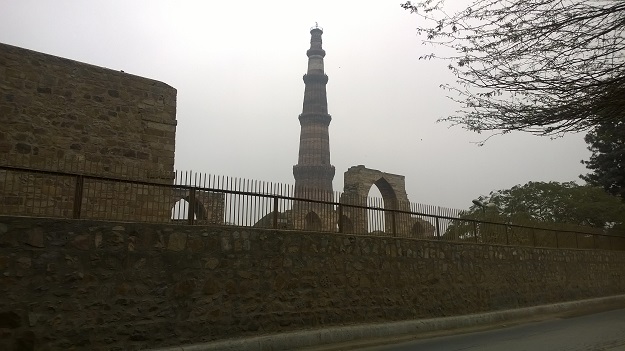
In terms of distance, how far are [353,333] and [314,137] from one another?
42.2 metres

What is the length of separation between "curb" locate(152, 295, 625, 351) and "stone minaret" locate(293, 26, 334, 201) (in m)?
36.2

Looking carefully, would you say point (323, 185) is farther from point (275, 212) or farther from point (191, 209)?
point (191, 209)

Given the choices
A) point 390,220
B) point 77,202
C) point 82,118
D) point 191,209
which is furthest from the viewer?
point 82,118

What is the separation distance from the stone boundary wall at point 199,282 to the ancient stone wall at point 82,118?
259 cm

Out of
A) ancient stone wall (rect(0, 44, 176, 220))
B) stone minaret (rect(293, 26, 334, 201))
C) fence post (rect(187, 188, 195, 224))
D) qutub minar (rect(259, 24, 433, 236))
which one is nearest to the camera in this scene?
fence post (rect(187, 188, 195, 224))

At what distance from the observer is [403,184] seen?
92.9 ft

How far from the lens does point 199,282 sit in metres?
6.82

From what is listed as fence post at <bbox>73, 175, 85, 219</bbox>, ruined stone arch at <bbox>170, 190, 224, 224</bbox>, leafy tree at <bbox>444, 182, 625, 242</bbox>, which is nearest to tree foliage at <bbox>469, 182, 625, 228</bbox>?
leafy tree at <bbox>444, 182, 625, 242</bbox>

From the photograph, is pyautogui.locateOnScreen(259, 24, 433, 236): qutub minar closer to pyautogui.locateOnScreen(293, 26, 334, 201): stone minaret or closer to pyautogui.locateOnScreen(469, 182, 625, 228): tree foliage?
pyautogui.locateOnScreen(293, 26, 334, 201): stone minaret

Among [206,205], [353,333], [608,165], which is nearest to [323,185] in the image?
[608,165]

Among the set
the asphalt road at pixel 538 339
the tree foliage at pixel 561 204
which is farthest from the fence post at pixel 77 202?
the tree foliage at pixel 561 204

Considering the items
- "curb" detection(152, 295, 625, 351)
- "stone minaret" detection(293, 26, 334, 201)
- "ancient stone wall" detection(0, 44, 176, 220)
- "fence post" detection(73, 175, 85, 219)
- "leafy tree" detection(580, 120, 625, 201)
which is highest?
"stone minaret" detection(293, 26, 334, 201)

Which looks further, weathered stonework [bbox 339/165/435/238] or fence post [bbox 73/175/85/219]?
weathered stonework [bbox 339/165/435/238]

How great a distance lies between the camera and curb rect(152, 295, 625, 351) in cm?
662
